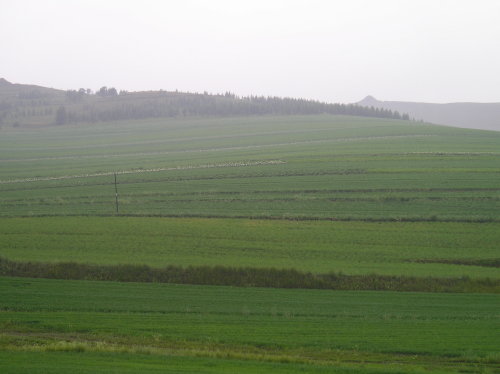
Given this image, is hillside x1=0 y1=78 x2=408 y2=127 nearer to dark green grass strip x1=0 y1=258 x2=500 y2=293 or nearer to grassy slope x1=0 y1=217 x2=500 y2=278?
grassy slope x1=0 y1=217 x2=500 y2=278

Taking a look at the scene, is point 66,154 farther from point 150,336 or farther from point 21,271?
point 150,336

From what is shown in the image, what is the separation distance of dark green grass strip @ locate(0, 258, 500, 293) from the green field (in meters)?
0.50

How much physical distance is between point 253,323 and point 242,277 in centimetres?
799

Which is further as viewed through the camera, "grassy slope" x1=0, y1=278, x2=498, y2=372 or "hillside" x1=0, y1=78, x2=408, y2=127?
"hillside" x1=0, y1=78, x2=408, y2=127

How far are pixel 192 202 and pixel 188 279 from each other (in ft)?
72.5

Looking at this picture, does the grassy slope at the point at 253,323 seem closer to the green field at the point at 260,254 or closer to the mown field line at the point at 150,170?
the green field at the point at 260,254

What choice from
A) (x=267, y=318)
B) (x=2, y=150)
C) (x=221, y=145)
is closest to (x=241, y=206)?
(x=267, y=318)

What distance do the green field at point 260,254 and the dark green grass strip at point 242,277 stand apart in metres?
0.50

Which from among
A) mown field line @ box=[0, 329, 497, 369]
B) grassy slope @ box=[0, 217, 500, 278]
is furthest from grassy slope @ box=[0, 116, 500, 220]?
mown field line @ box=[0, 329, 497, 369]

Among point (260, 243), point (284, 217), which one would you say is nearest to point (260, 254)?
point (260, 243)

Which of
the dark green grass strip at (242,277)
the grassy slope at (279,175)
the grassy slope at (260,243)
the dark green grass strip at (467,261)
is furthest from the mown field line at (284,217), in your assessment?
the dark green grass strip at (242,277)

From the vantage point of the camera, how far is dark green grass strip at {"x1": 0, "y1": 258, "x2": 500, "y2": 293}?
2727 cm

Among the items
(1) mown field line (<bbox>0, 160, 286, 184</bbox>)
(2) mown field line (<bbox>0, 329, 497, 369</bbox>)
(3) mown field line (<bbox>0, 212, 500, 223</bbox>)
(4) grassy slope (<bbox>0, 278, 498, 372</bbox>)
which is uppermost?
(2) mown field line (<bbox>0, 329, 497, 369</bbox>)

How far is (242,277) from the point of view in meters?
28.6
